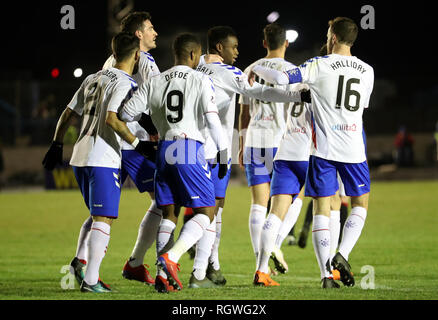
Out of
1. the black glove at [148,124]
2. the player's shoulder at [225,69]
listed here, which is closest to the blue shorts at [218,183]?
the black glove at [148,124]

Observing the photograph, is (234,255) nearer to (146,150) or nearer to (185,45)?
(146,150)

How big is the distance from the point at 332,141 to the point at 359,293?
135cm

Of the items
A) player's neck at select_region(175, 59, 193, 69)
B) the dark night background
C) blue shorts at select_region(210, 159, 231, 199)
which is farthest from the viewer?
the dark night background

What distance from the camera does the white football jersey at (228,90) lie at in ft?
23.5

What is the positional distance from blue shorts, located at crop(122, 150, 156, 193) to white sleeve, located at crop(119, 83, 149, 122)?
0.68m

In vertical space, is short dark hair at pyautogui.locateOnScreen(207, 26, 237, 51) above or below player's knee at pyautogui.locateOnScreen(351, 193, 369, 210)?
above

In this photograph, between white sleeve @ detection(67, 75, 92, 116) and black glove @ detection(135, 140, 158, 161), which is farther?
white sleeve @ detection(67, 75, 92, 116)

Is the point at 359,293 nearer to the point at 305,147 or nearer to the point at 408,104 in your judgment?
the point at 305,147

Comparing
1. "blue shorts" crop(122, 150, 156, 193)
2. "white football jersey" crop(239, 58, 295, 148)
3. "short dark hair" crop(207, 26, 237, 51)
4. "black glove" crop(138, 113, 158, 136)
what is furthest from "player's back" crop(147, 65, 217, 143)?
"white football jersey" crop(239, 58, 295, 148)

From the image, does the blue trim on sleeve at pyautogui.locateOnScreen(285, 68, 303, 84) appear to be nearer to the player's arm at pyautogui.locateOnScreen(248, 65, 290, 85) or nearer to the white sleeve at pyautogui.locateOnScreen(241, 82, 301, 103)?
the player's arm at pyautogui.locateOnScreen(248, 65, 290, 85)

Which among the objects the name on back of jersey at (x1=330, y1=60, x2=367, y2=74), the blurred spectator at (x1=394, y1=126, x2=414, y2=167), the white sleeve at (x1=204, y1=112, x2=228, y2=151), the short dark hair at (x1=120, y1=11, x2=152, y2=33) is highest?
the short dark hair at (x1=120, y1=11, x2=152, y2=33)

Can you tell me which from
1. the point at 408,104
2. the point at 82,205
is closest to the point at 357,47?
the point at 408,104

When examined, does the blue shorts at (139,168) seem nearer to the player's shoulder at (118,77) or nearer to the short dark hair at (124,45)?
the player's shoulder at (118,77)

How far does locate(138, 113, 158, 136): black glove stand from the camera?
703cm
